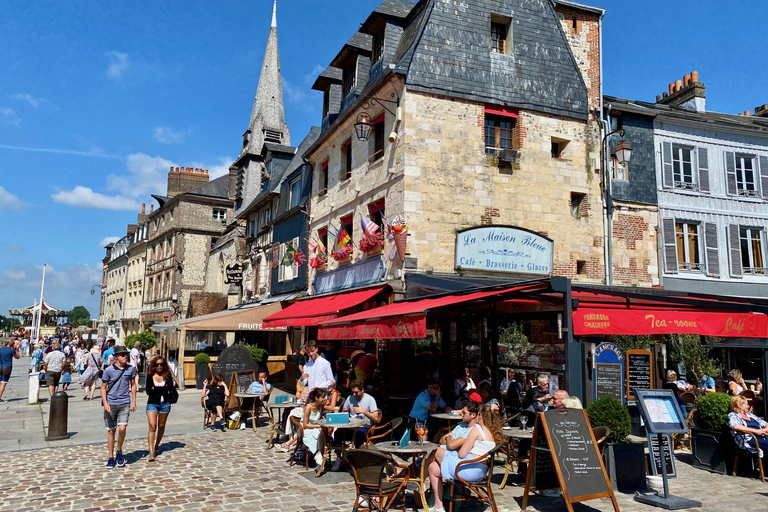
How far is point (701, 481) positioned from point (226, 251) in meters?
26.6

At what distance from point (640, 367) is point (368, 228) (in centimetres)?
667

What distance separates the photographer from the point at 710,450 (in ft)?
24.6

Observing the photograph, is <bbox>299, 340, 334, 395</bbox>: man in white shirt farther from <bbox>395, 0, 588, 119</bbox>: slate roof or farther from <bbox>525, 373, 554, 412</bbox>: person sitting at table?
<bbox>395, 0, 588, 119</bbox>: slate roof

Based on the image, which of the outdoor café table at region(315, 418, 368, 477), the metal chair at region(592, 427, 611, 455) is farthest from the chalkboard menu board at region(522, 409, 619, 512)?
the outdoor café table at region(315, 418, 368, 477)

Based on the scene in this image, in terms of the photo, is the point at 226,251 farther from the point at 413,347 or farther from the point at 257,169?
the point at 413,347

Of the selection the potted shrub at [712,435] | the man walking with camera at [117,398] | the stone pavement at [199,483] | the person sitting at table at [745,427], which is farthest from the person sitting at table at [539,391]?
the man walking with camera at [117,398]

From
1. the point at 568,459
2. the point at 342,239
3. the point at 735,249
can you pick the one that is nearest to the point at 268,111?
the point at 342,239

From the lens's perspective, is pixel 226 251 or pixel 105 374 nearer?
pixel 105 374

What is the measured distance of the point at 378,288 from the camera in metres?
12.9

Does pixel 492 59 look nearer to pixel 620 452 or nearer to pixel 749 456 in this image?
pixel 749 456

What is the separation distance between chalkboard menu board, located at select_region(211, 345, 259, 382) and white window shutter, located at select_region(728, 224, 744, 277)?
42.9 ft

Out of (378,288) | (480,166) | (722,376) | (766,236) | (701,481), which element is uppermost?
(480,166)

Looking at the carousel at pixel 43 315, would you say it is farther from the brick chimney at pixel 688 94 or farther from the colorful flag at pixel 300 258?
the brick chimney at pixel 688 94

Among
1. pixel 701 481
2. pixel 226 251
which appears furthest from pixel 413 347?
pixel 226 251
